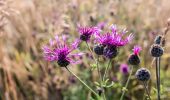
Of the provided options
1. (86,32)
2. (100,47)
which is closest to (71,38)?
(86,32)

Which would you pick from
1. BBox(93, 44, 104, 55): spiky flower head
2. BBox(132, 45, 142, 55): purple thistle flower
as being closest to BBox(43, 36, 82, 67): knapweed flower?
BBox(93, 44, 104, 55): spiky flower head

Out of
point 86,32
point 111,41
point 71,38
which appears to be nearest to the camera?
point 111,41

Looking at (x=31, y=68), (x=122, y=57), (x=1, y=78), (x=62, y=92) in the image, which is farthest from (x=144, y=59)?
(x=1, y=78)

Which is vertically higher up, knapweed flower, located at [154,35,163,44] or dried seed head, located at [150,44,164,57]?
knapweed flower, located at [154,35,163,44]

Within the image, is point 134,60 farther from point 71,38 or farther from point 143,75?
point 71,38

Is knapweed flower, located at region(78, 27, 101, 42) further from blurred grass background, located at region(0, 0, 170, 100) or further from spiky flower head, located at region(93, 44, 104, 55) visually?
blurred grass background, located at region(0, 0, 170, 100)

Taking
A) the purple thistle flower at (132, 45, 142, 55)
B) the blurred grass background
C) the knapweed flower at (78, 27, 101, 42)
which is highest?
the blurred grass background

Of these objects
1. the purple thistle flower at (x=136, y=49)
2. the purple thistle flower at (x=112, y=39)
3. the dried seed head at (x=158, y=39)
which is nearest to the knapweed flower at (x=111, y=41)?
the purple thistle flower at (x=112, y=39)

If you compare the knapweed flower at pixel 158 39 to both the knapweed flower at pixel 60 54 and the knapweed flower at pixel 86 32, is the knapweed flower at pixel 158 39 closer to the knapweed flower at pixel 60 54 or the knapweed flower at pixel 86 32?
the knapweed flower at pixel 86 32

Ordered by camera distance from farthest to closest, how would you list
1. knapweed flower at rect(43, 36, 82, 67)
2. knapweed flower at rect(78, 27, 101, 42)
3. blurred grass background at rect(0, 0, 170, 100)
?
blurred grass background at rect(0, 0, 170, 100)
knapweed flower at rect(78, 27, 101, 42)
knapweed flower at rect(43, 36, 82, 67)
